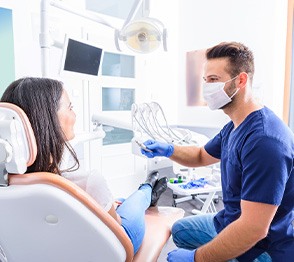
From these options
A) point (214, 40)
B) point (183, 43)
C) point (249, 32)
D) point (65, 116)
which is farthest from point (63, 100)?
point (183, 43)

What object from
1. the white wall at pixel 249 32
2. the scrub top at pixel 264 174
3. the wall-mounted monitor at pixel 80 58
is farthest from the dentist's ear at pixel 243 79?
the white wall at pixel 249 32

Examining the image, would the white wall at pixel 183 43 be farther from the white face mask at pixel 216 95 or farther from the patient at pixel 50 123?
the white face mask at pixel 216 95

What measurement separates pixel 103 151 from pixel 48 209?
231 centimetres

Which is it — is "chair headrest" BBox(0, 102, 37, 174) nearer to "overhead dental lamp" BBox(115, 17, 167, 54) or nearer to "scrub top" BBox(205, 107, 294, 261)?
"scrub top" BBox(205, 107, 294, 261)

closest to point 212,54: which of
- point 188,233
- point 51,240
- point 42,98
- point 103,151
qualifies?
point 42,98

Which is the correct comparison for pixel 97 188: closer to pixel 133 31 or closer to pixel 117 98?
pixel 133 31

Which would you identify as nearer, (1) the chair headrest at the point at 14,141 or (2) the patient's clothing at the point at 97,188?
(1) the chair headrest at the point at 14,141

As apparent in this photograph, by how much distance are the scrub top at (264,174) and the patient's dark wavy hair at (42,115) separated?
65cm

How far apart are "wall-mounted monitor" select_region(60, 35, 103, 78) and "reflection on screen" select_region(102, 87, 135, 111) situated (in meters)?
1.24

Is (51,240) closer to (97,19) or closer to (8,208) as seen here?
(8,208)

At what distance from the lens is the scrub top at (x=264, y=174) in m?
0.89

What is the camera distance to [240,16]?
113 inches

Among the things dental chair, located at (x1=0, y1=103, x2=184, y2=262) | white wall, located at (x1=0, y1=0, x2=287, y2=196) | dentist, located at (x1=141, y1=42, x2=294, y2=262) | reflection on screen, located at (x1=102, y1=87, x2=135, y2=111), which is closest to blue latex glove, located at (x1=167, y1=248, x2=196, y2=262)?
dentist, located at (x1=141, y1=42, x2=294, y2=262)

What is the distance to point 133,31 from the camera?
150cm
